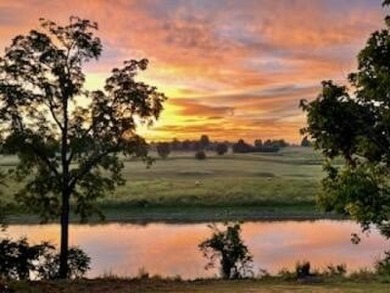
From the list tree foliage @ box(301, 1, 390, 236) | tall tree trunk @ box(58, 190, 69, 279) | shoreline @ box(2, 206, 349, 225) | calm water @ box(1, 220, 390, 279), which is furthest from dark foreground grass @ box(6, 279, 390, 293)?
shoreline @ box(2, 206, 349, 225)

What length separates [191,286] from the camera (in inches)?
994

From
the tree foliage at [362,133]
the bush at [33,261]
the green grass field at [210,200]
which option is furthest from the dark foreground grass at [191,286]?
the green grass field at [210,200]

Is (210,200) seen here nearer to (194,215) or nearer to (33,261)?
(194,215)

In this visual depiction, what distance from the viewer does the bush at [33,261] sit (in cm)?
3266

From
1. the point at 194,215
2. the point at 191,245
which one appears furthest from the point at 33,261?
the point at 194,215

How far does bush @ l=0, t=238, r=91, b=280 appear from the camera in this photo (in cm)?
3266

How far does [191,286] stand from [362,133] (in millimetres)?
9178

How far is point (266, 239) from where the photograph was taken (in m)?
53.7

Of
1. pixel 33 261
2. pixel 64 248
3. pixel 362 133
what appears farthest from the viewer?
pixel 33 261

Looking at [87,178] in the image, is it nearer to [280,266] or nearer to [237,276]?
[237,276]

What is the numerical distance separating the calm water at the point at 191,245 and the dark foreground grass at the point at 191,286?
419 inches

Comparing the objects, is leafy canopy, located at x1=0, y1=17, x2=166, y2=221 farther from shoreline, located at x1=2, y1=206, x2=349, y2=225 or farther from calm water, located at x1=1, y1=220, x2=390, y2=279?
shoreline, located at x1=2, y1=206, x2=349, y2=225

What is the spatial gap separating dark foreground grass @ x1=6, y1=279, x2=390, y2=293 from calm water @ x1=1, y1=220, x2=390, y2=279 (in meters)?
10.6

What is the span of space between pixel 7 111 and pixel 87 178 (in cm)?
506
